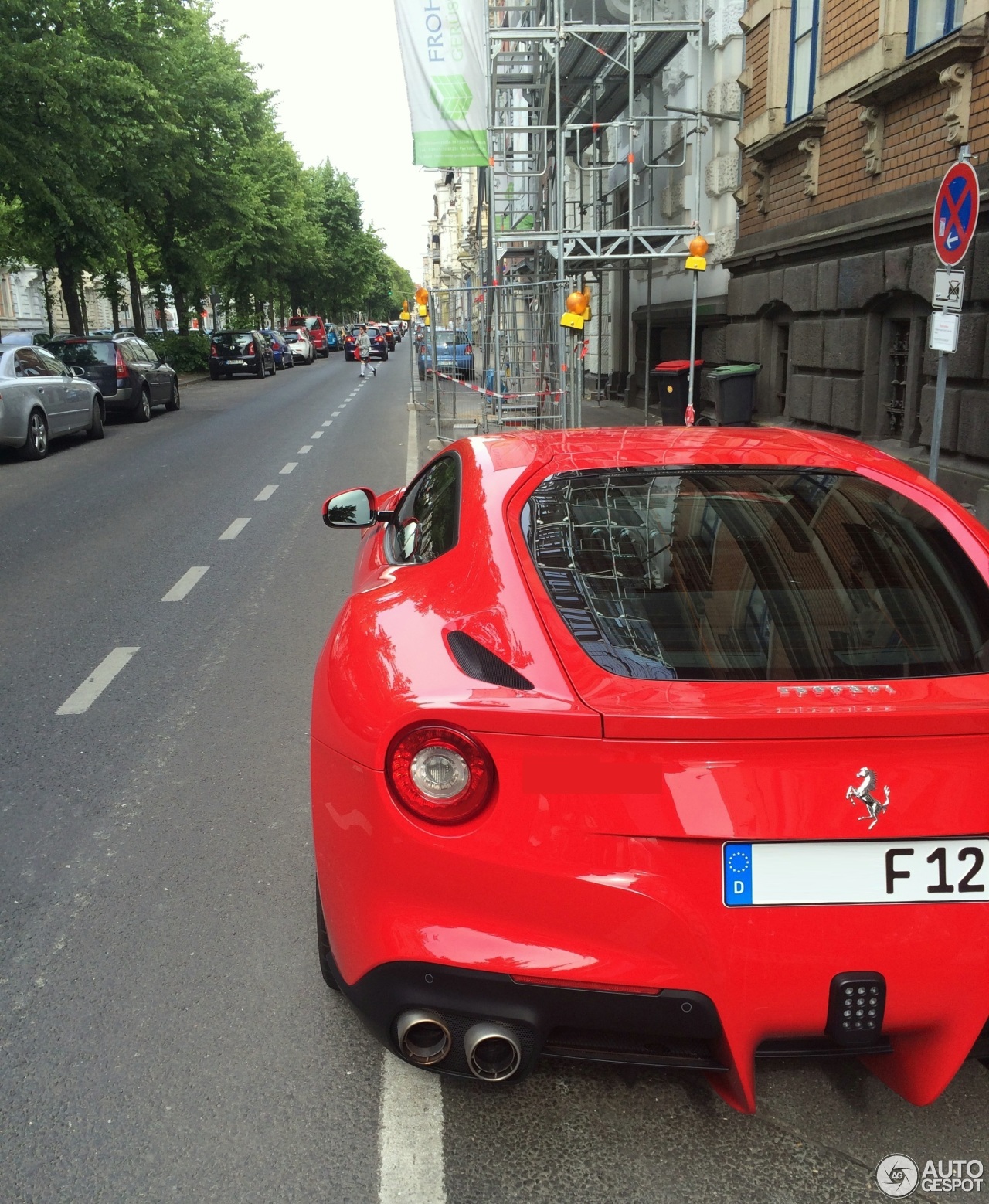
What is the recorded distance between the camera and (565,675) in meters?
2.31

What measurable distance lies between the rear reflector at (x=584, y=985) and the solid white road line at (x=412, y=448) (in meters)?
9.09

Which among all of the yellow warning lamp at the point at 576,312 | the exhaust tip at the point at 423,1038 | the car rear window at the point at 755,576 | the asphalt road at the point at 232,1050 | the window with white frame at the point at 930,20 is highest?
the window with white frame at the point at 930,20

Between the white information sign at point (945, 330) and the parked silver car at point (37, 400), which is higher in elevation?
the white information sign at point (945, 330)

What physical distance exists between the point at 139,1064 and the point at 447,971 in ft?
3.20

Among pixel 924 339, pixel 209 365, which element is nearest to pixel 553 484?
pixel 924 339

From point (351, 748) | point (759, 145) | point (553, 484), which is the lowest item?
point (351, 748)

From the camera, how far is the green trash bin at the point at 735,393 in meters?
15.9

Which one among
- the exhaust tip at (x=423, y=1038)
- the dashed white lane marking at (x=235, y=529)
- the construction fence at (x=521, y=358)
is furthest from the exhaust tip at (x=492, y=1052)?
the construction fence at (x=521, y=358)

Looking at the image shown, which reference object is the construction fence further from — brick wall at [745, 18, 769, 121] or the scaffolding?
brick wall at [745, 18, 769, 121]

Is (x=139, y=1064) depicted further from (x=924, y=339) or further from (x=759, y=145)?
(x=759, y=145)

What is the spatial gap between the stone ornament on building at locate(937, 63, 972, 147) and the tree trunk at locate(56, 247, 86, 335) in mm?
22509

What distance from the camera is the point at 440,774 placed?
2.28m

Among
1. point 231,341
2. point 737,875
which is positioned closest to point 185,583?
point 737,875

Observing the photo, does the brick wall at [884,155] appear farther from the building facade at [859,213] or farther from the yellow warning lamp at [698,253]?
the yellow warning lamp at [698,253]
